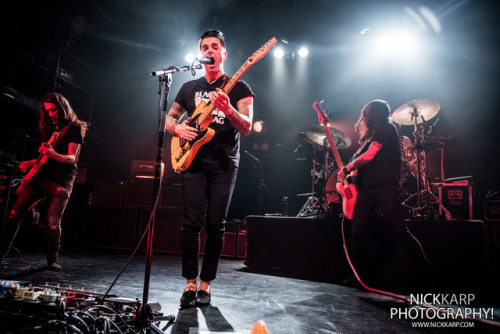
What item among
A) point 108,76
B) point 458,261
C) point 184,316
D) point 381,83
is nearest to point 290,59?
point 381,83

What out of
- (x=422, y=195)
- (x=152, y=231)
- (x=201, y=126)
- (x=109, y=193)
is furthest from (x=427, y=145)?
(x=109, y=193)

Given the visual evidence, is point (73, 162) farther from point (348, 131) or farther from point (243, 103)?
point (348, 131)

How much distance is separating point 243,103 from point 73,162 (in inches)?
96.4

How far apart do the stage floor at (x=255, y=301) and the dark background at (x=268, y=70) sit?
3345 millimetres

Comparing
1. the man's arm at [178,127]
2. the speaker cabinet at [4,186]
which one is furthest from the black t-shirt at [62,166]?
the speaker cabinet at [4,186]

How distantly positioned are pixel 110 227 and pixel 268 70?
578 cm

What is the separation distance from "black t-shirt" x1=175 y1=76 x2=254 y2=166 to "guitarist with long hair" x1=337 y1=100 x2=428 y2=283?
59.7 inches

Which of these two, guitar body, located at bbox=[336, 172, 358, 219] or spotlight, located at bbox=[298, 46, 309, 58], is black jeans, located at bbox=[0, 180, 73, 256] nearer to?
guitar body, located at bbox=[336, 172, 358, 219]

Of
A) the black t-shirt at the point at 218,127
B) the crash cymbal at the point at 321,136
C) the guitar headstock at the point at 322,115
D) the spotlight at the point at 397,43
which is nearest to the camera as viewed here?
the black t-shirt at the point at 218,127

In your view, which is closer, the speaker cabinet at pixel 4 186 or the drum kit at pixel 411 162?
the drum kit at pixel 411 162

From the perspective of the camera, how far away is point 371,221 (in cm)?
343

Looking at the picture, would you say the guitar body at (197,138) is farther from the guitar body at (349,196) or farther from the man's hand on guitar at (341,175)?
the guitar body at (349,196)

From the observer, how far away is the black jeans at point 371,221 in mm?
2988

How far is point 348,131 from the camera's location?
26.7 ft
